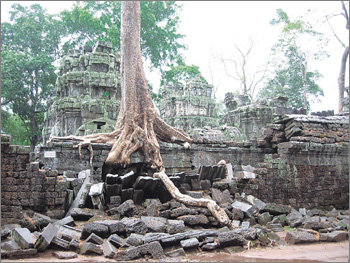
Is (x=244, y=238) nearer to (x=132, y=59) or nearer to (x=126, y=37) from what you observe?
(x=132, y=59)

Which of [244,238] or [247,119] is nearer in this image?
[244,238]

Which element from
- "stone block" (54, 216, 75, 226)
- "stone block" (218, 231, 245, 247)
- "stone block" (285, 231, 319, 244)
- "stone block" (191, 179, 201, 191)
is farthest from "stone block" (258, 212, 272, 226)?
"stone block" (54, 216, 75, 226)

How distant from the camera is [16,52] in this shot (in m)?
26.7

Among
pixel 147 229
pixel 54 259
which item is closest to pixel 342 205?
pixel 147 229

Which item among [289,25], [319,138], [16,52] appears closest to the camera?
[319,138]

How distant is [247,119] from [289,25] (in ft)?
34.2

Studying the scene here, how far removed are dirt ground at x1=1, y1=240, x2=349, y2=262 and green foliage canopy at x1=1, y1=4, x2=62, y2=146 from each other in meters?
22.7

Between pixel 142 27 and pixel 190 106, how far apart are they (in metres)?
9.69

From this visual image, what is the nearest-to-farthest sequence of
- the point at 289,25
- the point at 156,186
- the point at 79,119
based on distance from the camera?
1. the point at 156,186
2. the point at 79,119
3. the point at 289,25

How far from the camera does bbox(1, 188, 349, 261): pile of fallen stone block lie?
4.50m

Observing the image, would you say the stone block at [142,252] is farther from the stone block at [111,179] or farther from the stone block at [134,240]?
the stone block at [111,179]

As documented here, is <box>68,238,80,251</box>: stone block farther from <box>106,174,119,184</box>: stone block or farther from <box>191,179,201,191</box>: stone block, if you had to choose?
<box>191,179,201,191</box>: stone block

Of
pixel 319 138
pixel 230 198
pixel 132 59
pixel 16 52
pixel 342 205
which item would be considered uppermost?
pixel 16 52

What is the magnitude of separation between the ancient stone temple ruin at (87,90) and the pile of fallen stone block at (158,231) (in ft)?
36.4
